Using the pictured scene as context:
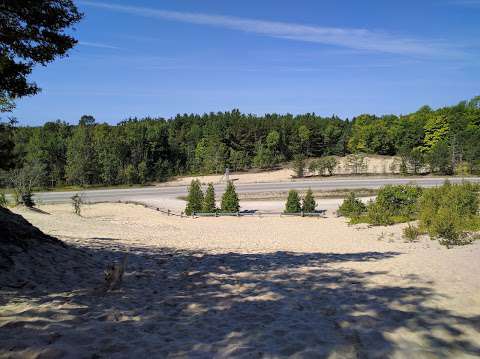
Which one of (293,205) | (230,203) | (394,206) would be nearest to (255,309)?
(394,206)

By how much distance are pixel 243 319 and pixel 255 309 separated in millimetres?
589

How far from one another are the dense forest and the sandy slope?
51.3 metres

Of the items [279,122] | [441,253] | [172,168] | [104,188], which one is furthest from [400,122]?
[441,253]

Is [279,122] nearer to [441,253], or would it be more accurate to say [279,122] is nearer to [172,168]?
[172,168]

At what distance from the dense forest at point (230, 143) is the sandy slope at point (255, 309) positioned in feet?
168

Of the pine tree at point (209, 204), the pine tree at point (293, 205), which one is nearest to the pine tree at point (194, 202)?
the pine tree at point (209, 204)

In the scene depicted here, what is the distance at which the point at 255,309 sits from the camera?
6266 millimetres

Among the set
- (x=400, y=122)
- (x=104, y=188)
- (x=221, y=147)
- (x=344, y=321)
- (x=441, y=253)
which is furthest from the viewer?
(x=400, y=122)

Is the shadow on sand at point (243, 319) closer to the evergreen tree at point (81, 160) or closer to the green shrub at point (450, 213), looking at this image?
the green shrub at point (450, 213)

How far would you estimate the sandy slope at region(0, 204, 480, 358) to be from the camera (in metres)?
4.44

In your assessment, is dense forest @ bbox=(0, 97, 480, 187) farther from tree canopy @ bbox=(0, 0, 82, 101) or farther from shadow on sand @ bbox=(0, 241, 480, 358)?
shadow on sand @ bbox=(0, 241, 480, 358)

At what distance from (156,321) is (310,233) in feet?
54.2

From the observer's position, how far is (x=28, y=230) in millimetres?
9531

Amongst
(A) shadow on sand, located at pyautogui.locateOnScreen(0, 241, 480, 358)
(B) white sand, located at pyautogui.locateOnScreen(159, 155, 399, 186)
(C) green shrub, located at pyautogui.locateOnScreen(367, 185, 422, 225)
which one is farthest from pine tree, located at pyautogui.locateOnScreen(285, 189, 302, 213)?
(B) white sand, located at pyautogui.locateOnScreen(159, 155, 399, 186)
